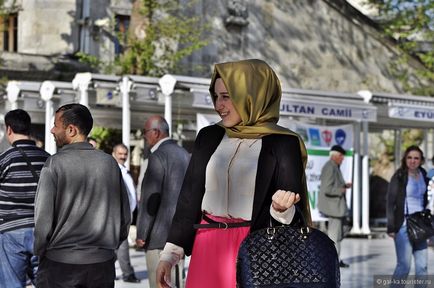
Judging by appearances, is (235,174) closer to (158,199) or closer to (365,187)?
(158,199)

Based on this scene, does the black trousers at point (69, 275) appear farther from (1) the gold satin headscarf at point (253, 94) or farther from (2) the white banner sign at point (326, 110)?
(2) the white banner sign at point (326, 110)

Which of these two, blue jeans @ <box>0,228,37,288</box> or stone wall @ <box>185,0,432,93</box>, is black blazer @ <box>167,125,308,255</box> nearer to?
blue jeans @ <box>0,228,37,288</box>

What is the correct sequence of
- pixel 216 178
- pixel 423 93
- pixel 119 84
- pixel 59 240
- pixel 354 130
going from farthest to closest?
pixel 423 93, pixel 354 130, pixel 119 84, pixel 59 240, pixel 216 178

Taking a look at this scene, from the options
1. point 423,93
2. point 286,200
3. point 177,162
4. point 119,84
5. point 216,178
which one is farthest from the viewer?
point 423,93

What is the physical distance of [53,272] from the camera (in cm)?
728

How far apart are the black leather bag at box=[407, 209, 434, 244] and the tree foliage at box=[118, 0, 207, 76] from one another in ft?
51.1

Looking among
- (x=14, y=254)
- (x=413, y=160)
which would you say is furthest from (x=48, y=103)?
(x=14, y=254)

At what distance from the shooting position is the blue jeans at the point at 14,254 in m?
8.71

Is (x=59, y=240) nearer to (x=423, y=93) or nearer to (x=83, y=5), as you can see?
(x=83, y=5)

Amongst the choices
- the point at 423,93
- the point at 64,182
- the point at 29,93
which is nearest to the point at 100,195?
the point at 64,182

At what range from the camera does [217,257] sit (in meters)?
5.47

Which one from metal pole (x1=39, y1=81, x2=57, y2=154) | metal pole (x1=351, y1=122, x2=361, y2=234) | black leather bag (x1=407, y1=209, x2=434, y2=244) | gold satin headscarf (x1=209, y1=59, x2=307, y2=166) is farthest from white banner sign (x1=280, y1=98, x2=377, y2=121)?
gold satin headscarf (x1=209, y1=59, x2=307, y2=166)

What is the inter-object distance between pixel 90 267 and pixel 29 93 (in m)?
15.2

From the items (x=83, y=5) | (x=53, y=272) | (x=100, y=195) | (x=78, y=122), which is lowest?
(x=53, y=272)
